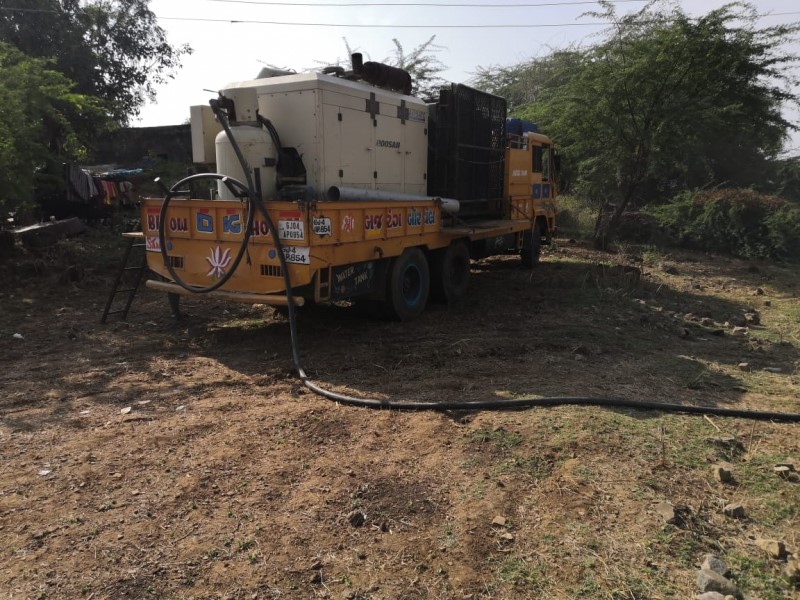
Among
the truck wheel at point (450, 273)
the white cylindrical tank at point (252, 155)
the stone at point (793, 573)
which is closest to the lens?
the stone at point (793, 573)

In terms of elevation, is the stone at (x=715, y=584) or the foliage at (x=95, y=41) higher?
the foliage at (x=95, y=41)

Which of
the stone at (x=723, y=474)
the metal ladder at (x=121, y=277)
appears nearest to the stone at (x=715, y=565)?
the stone at (x=723, y=474)

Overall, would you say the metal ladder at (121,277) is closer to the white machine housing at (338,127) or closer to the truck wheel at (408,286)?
the white machine housing at (338,127)

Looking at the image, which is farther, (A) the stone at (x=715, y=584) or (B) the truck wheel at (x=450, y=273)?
(B) the truck wheel at (x=450, y=273)

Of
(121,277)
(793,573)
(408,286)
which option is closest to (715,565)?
(793,573)

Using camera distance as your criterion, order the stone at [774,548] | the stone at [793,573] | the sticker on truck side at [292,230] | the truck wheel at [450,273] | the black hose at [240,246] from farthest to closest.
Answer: the truck wheel at [450,273], the black hose at [240,246], the sticker on truck side at [292,230], the stone at [774,548], the stone at [793,573]

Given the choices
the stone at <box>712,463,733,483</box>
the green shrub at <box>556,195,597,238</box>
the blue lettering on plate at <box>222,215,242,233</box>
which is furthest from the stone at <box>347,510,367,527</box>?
the green shrub at <box>556,195,597,238</box>

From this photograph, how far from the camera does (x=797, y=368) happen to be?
600cm

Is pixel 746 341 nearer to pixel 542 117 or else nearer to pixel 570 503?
pixel 570 503

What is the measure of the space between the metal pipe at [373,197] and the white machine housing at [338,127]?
0.27m

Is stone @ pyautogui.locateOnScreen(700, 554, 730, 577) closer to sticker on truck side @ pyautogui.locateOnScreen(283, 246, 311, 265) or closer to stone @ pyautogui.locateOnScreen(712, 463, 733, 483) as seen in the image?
stone @ pyautogui.locateOnScreen(712, 463, 733, 483)

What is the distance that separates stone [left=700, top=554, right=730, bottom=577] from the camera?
105 inches

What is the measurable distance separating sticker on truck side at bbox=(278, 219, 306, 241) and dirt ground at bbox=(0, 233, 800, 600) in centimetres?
129

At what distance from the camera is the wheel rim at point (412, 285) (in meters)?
7.80
